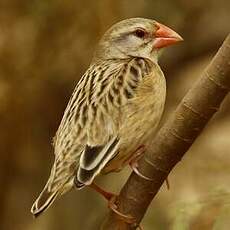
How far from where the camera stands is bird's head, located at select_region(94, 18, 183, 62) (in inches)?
163

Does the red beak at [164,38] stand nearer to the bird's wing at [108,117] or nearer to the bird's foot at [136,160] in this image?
the bird's wing at [108,117]

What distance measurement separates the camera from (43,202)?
11.2ft

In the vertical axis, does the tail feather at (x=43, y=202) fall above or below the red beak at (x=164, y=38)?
below

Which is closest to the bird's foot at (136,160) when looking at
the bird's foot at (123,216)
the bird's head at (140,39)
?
the bird's foot at (123,216)

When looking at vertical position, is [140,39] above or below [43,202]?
above

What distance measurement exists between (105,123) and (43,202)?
0.37 meters

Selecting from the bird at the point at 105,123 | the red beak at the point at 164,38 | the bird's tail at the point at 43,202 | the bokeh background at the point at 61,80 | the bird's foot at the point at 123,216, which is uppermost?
the red beak at the point at 164,38

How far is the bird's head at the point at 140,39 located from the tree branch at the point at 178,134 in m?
0.99

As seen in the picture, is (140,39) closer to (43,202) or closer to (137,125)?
(137,125)

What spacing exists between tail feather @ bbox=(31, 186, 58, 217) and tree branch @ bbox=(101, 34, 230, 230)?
0.76 feet

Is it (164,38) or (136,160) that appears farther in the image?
(164,38)

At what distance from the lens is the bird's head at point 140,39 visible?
4129 mm

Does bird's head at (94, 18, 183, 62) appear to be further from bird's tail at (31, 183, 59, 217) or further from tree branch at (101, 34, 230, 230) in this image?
tree branch at (101, 34, 230, 230)

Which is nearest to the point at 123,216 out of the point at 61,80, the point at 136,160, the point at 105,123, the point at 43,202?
the point at 136,160
